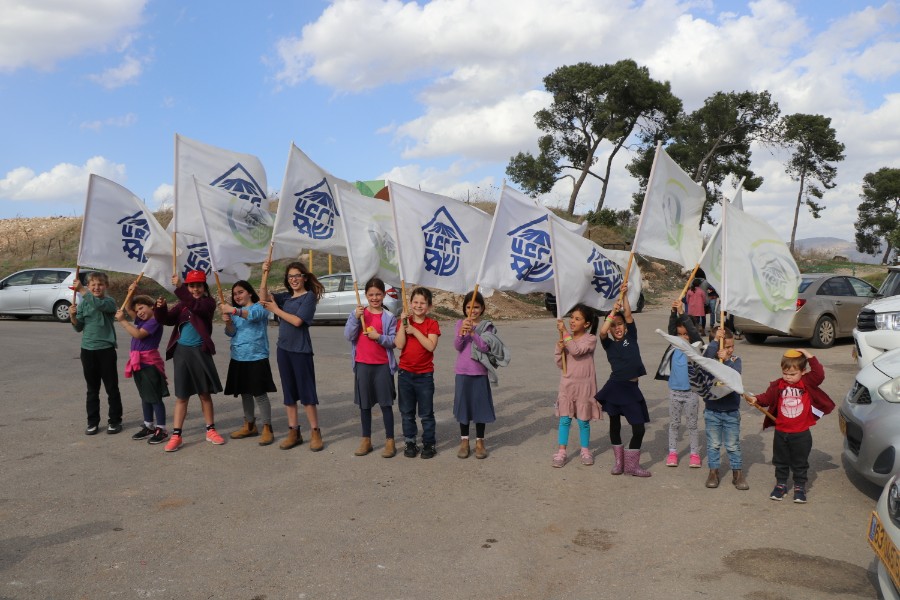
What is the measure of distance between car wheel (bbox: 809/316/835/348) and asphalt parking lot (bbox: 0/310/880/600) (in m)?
7.27

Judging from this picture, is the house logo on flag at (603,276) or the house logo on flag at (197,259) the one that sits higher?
the house logo on flag at (197,259)

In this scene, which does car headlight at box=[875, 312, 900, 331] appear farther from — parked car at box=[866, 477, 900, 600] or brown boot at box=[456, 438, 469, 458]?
parked car at box=[866, 477, 900, 600]

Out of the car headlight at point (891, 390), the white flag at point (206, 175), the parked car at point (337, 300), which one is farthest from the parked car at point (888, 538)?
the parked car at point (337, 300)

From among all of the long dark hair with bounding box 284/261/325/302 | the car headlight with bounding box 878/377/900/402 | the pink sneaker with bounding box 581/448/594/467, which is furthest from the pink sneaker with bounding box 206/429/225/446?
the car headlight with bounding box 878/377/900/402

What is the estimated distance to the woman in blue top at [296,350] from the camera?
271 inches

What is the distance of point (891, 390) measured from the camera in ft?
17.5

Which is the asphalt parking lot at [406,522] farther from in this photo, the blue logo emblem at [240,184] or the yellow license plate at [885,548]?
the blue logo emblem at [240,184]

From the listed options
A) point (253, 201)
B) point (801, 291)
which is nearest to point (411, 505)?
point (253, 201)

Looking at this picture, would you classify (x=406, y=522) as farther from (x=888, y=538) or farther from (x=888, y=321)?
(x=888, y=321)

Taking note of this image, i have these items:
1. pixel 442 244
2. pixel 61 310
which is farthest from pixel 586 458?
pixel 61 310

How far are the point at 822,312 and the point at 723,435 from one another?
10097 mm

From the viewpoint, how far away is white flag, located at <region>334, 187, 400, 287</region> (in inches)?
274

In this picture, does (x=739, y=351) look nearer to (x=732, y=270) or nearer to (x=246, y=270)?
(x=732, y=270)

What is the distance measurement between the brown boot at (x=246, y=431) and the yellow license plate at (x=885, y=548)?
549 cm
